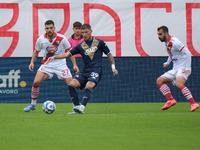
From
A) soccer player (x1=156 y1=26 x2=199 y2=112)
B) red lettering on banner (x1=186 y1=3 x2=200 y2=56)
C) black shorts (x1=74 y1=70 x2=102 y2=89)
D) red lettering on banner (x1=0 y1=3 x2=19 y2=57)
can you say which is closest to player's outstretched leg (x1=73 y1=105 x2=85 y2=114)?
black shorts (x1=74 y1=70 x2=102 y2=89)

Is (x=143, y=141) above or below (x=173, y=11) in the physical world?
below

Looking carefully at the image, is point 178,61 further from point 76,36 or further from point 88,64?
point 76,36

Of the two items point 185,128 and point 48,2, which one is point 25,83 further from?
point 185,128

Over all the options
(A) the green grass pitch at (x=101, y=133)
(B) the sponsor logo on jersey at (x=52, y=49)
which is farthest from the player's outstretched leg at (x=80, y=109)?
(B) the sponsor logo on jersey at (x=52, y=49)

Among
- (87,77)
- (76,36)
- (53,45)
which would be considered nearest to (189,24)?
(76,36)

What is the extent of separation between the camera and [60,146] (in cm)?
555

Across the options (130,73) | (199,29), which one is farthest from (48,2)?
(199,29)

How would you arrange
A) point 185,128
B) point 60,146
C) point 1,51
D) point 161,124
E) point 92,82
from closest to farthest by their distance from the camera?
1. point 60,146
2. point 185,128
3. point 161,124
4. point 92,82
5. point 1,51

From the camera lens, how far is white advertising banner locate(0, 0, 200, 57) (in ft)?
47.5

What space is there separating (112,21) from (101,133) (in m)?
8.33

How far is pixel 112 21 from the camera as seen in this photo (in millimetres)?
14617

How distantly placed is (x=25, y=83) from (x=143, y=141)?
9.33m

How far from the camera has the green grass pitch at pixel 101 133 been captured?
561 cm

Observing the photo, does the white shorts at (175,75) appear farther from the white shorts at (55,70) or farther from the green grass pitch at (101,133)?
the white shorts at (55,70)
